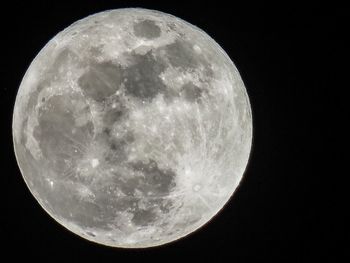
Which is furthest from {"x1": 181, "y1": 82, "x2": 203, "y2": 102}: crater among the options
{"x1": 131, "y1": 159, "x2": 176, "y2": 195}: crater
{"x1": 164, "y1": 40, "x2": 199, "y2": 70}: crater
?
{"x1": 131, "y1": 159, "x2": 176, "y2": 195}: crater

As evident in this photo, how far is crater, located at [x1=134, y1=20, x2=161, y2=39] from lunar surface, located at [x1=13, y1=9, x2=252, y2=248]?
0.04 ft

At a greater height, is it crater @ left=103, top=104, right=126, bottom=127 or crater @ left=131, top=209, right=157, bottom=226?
crater @ left=103, top=104, right=126, bottom=127

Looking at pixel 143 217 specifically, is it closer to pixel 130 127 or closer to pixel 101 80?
pixel 130 127

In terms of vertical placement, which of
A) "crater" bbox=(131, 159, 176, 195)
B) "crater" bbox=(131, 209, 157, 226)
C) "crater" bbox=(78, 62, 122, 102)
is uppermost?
"crater" bbox=(78, 62, 122, 102)

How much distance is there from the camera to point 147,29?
6.97 metres

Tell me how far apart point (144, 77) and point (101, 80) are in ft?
1.59

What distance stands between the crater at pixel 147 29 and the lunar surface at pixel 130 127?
1cm

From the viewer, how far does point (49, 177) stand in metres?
7.00

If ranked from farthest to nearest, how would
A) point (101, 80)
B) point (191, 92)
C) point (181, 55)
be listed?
point (181, 55) → point (191, 92) → point (101, 80)

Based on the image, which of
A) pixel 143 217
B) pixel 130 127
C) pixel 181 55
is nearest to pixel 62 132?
pixel 130 127

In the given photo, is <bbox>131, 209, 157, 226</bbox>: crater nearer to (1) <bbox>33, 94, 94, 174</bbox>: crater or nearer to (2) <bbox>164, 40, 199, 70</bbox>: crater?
(1) <bbox>33, 94, 94, 174</bbox>: crater

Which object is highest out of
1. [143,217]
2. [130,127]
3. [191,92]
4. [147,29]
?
[147,29]

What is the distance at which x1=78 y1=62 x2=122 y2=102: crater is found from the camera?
6516 millimetres

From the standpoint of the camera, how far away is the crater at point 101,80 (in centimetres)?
652
